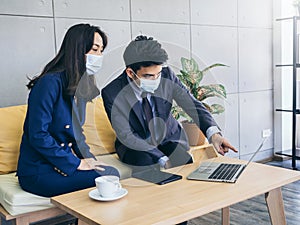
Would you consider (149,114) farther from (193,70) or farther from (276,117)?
(276,117)

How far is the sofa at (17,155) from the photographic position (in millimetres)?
1787

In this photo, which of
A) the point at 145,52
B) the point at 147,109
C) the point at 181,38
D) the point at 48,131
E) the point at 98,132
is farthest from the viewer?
the point at 181,38

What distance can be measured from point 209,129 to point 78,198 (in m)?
0.84

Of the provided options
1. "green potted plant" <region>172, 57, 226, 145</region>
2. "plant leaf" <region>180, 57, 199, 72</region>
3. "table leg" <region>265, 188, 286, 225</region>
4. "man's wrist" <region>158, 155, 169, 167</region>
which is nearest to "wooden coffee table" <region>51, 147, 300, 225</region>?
"table leg" <region>265, 188, 286, 225</region>

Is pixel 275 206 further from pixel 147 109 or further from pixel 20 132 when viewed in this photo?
pixel 20 132

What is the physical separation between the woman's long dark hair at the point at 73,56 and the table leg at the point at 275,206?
3.44 ft

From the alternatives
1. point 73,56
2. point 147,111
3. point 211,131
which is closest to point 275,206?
point 211,131

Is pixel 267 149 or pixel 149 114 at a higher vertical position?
pixel 149 114

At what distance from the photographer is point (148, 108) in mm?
2070

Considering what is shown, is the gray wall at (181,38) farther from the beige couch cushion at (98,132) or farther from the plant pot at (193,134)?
the plant pot at (193,134)

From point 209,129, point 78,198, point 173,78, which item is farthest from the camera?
point 173,78

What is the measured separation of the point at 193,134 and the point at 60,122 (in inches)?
44.5

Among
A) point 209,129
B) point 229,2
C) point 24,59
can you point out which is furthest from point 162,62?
point 229,2

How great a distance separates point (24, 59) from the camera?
2555 mm
